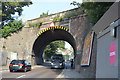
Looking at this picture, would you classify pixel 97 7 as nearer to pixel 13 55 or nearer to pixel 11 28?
pixel 11 28

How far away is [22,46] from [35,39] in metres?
3.06

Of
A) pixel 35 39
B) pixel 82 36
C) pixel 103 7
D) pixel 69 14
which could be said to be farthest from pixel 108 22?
pixel 35 39

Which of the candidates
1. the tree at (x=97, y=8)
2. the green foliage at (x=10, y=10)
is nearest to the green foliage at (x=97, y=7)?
the tree at (x=97, y=8)

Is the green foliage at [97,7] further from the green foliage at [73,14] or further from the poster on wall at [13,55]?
the poster on wall at [13,55]

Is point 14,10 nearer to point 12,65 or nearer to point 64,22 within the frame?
point 64,22

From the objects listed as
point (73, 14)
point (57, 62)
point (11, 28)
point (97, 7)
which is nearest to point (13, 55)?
point (11, 28)

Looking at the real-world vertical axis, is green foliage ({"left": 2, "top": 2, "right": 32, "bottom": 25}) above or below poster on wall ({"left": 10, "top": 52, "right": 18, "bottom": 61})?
above

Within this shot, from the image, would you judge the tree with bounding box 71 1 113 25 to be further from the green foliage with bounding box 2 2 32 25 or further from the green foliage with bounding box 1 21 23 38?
the green foliage with bounding box 1 21 23 38

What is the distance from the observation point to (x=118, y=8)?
6266 mm

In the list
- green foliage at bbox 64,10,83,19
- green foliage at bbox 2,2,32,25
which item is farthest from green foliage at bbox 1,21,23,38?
green foliage at bbox 64,10,83,19

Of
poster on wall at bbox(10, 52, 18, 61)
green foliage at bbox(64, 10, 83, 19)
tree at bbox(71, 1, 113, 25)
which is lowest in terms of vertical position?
poster on wall at bbox(10, 52, 18, 61)

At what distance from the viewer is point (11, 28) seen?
111 ft

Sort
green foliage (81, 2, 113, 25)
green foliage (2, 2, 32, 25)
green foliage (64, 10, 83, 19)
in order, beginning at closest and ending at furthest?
green foliage (81, 2, 113, 25)
green foliage (2, 2, 32, 25)
green foliage (64, 10, 83, 19)

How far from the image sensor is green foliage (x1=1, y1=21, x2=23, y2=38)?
31.4 meters
